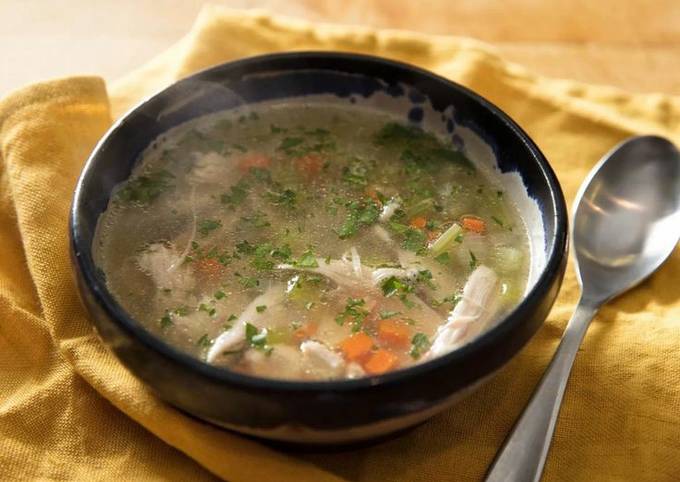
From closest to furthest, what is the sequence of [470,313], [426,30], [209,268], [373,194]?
[470,313] < [209,268] < [373,194] < [426,30]

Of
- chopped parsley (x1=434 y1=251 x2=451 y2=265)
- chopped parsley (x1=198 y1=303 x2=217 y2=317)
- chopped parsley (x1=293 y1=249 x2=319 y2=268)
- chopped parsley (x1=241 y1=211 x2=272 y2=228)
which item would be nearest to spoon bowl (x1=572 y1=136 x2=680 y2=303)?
chopped parsley (x1=434 y1=251 x2=451 y2=265)

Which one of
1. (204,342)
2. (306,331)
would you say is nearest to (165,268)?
(204,342)

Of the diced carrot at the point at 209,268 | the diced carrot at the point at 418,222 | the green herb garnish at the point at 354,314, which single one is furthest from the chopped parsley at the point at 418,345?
the diced carrot at the point at 209,268

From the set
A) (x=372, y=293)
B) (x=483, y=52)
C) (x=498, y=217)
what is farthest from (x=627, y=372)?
(x=483, y=52)

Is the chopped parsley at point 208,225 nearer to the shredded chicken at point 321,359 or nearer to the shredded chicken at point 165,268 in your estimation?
the shredded chicken at point 165,268

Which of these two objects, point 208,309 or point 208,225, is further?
point 208,225

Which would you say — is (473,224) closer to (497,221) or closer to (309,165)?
(497,221)
